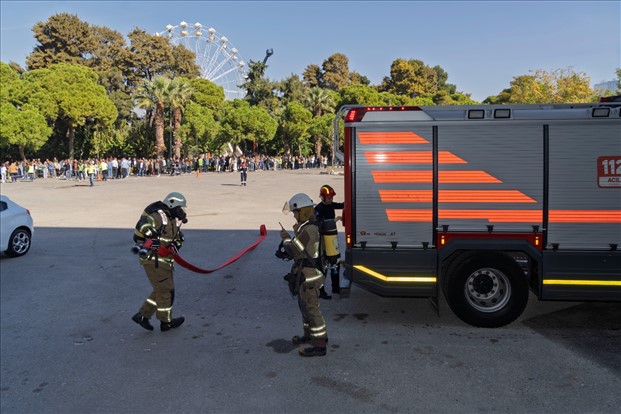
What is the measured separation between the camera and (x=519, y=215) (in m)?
5.37

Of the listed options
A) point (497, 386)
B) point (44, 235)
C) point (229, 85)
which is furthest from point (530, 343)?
point (229, 85)

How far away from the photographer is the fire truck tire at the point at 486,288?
18.1 ft

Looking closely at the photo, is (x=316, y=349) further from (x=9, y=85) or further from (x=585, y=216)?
(x=9, y=85)

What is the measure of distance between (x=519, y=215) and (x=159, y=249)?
12.7ft

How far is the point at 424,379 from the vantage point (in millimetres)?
4375

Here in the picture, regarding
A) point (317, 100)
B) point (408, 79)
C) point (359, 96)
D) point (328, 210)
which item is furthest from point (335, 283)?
point (408, 79)

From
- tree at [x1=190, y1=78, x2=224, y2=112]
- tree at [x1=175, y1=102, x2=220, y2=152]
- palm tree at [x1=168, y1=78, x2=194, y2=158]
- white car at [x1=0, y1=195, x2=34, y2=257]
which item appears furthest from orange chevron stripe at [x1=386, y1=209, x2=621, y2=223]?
tree at [x1=190, y1=78, x2=224, y2=112]

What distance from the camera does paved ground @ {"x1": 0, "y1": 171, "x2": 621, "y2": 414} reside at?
405 centimetres

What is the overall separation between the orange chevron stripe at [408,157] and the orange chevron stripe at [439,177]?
12 centimetres

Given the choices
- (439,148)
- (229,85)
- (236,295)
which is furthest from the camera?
(229,85)

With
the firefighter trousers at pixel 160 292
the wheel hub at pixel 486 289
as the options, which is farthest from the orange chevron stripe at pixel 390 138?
the firefighter trousers at pixel 160 292

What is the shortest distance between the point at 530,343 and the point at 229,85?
78.5 metres

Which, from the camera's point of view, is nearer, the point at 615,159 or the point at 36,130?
the point at 615,159

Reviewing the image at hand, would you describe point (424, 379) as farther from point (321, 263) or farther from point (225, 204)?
point (225, 204)
